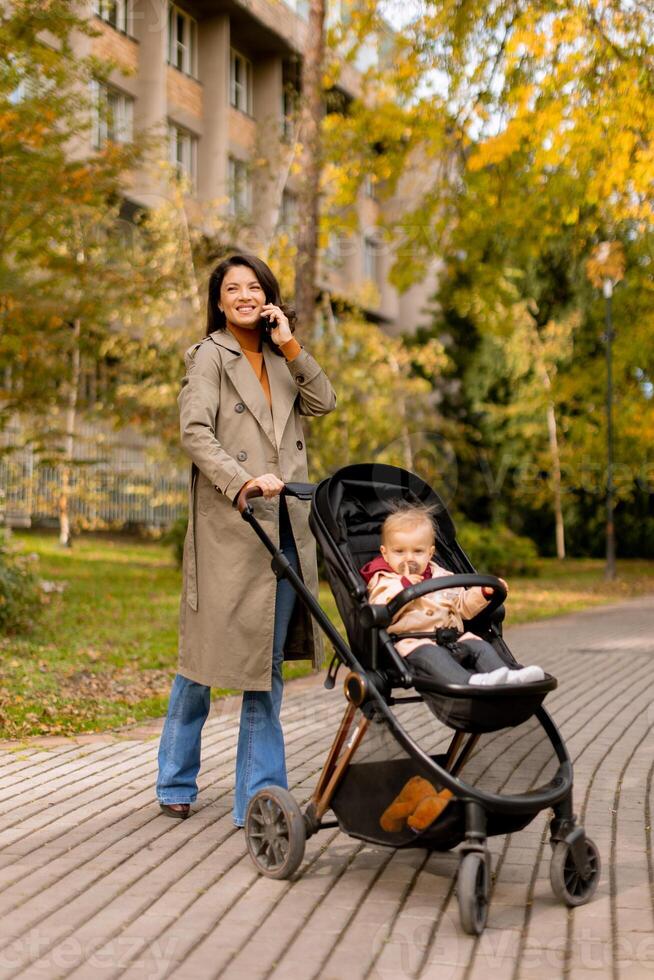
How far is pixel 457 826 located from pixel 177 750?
5.38 feet

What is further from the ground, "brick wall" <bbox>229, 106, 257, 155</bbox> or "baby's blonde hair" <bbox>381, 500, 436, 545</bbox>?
"brick wall" <bbox>229, 106, 257, 155</bbox>

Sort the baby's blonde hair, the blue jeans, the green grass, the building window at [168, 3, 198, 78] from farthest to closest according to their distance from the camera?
the building window at [168, 3, 198, 78] → the green grass → the blue jeans → the baby's blonde hair

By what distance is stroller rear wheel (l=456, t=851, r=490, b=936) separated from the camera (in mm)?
3762

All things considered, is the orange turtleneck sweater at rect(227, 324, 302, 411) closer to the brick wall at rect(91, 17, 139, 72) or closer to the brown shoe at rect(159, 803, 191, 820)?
the brown shoe at rect(159, 803, 191, 820)

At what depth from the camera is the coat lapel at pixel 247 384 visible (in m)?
4.97

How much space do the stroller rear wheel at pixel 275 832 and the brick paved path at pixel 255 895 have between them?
0.26 ft

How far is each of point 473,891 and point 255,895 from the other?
827 mm

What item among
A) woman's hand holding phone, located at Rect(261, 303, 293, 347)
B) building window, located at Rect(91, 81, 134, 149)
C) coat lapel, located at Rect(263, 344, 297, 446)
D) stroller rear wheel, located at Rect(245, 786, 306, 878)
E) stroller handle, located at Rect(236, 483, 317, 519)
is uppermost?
building window, located at Rect(91, 81, 134, 149)

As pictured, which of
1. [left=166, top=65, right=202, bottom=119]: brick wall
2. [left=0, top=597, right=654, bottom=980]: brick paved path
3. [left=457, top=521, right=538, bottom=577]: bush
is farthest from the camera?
[left=166, top=65, right=202, bottom=119]: brick wall

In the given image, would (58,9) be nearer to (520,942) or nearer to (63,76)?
(63,76)

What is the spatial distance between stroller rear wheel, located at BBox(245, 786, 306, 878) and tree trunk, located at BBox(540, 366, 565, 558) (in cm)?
2785

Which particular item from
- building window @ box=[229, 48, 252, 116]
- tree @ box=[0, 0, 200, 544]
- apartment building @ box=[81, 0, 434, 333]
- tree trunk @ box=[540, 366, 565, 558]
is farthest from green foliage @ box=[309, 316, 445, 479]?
building window @ box=[229, 48, 252, 116]

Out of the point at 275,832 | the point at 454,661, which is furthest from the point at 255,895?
the point at 454,661

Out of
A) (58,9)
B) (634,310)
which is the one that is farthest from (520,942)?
(634,310)
